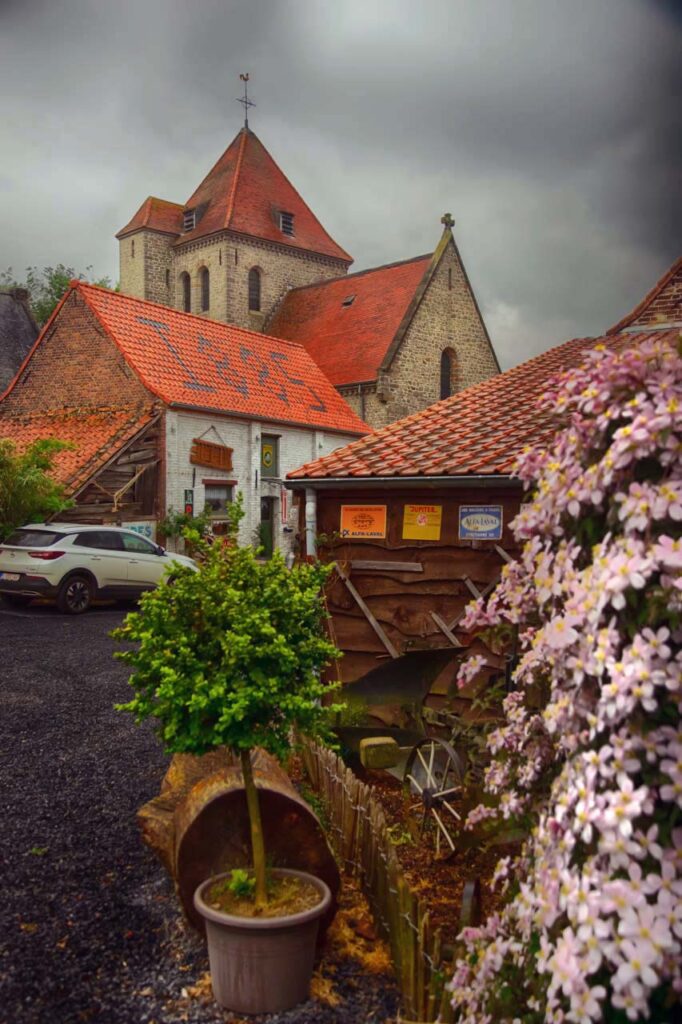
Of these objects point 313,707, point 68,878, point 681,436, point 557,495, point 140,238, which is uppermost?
point 140,238

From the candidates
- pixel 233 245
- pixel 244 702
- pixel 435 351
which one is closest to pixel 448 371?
pixel 435 351

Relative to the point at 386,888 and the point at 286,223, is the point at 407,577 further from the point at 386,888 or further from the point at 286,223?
the point at 286,223

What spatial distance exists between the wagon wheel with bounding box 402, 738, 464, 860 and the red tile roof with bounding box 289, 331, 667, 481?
8.19ft

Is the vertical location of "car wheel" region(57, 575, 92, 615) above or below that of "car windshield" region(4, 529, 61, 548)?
below

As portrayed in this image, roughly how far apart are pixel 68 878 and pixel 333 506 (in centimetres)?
508

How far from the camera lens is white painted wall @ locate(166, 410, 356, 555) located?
22.6 meters

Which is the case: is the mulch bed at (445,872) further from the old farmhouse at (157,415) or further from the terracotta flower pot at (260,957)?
the old farmhouse at (157,415)

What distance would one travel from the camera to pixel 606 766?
2.28 metres

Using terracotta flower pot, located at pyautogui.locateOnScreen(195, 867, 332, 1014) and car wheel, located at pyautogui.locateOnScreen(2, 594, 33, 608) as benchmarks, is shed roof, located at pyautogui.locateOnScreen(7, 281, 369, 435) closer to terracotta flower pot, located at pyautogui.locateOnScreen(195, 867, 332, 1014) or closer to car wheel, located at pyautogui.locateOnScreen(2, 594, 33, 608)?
car wheel, located at pyautogui.locateOnScreen(2, 594, 33, 608)

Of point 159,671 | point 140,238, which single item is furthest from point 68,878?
point 140,238

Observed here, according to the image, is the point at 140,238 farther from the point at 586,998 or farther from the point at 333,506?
the point at 586,998

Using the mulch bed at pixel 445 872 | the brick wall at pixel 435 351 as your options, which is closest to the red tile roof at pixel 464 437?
the mulch bed at pixel 445 872

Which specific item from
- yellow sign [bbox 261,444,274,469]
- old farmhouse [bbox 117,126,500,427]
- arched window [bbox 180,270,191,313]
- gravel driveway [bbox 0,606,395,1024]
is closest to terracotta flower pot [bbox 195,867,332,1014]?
gravel driveway [bbox 0,606,395,1024]

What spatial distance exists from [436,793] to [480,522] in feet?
10.4
